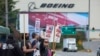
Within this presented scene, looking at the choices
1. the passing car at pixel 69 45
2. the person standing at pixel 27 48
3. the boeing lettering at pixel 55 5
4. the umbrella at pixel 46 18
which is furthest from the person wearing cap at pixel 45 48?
the boeing lettering at pixel 55 5

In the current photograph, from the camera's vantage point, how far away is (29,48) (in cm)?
1492

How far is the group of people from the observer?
12.8m

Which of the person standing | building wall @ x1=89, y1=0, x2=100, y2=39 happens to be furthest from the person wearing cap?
building wall @ x1=89, y1=0, x2=100, y2=39

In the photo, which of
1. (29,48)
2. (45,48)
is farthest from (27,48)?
(45,48)

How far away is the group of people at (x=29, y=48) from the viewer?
1277cm

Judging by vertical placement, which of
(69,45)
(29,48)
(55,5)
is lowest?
(69,45)

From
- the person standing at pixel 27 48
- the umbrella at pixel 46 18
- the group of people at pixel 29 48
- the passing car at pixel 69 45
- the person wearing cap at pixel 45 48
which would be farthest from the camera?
the umbrella at pixel 46 18

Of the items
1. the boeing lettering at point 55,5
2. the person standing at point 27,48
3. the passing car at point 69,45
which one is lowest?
the passing car at point 69,45

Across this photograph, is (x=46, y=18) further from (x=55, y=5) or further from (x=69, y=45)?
(x=69, y=45)

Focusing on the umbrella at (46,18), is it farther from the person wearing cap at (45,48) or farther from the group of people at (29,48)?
the person wearing cap at (45,48)

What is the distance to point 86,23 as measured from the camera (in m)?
69.7

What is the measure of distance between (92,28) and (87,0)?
12.8 feet

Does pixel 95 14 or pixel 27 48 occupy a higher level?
pixel 95 14

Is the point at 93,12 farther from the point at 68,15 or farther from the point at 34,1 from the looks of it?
the point at 34,1
